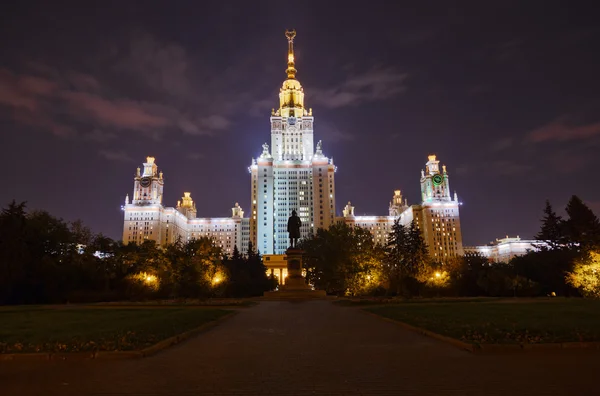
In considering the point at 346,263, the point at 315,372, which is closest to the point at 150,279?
the point at 346,263

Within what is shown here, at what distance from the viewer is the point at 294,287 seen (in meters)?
56.2

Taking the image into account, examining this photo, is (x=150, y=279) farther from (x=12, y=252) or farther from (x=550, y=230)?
(x=550, y=230)

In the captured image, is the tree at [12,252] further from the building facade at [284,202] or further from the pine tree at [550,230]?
the building facade at [284,202]

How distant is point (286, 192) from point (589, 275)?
141755 mm

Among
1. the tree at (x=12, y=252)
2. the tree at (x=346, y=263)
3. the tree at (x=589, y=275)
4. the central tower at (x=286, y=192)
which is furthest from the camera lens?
the central tower at (x=286, y=192)

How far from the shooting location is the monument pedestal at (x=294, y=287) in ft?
172

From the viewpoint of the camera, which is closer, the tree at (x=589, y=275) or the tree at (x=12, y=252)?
the tree at (x=589, y=275)

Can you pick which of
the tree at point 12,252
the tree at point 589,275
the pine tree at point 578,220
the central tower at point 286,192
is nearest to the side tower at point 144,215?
the central tower at point 286,192

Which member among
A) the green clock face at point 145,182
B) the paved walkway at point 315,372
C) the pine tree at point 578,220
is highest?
the green clock face at point 145,182

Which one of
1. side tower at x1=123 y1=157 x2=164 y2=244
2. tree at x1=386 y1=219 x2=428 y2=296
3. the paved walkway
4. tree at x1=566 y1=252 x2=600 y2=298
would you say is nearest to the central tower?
side tower at x1=123 y1=157 x2=164 y2=244

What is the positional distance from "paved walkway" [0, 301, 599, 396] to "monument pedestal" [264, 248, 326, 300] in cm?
3971

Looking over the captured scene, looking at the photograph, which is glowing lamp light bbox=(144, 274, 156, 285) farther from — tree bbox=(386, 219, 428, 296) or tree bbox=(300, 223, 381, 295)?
tree bbox=(386, 219, 428, 296)

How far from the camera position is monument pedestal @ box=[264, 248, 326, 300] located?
52.6m

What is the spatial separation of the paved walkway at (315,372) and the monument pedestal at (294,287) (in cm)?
3971
